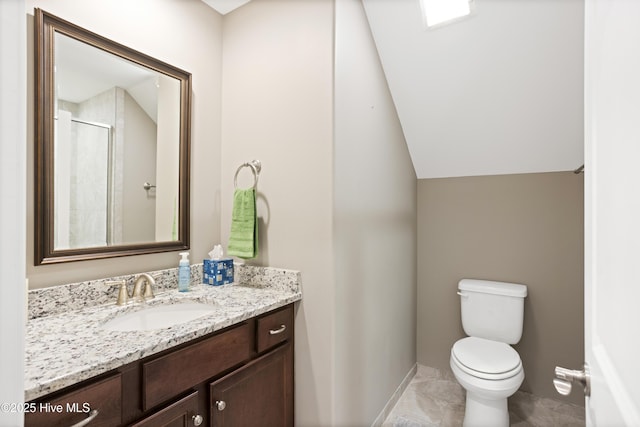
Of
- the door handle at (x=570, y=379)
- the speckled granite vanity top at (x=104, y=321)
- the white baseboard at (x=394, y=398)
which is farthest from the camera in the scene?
the white baseboard at (x=394, y=398)

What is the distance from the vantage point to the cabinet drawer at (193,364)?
0.96 m

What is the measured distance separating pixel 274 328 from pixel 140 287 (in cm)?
62

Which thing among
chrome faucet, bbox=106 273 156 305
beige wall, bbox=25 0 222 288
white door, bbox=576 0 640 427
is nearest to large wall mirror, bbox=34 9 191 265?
beige wall, bbox=25 0 222 288

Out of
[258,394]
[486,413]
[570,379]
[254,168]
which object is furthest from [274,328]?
[486,413]

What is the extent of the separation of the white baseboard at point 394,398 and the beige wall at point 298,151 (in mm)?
563

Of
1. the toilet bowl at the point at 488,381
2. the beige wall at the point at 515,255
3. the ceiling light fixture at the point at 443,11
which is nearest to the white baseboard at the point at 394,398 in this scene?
the beige wall at the point at 515,255

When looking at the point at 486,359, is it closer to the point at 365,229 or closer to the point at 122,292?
the point at 365,229

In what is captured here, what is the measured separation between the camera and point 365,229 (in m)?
1.75

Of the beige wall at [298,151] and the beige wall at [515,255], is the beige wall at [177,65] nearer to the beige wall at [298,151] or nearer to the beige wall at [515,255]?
the beige wall at [298,151]

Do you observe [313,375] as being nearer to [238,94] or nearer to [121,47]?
[238,94]

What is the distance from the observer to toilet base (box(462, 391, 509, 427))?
1.73 metres

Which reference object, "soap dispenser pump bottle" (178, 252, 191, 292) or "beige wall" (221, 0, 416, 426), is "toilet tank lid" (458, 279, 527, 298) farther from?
"soap dispenser pump bottle" (178, 252, 191, 292)

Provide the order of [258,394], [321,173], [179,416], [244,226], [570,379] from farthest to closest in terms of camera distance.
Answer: [244,226] < [321,173] < [258,394] < [179,416] < [570,379]

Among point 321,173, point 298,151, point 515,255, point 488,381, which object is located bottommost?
point 488,381
